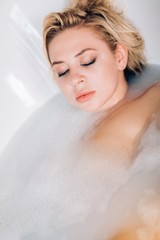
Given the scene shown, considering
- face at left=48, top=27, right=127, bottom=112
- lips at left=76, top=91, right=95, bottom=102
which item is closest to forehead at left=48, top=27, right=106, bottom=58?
face at left=48, top=27, right=127, bottom=112

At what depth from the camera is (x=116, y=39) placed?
123 cm

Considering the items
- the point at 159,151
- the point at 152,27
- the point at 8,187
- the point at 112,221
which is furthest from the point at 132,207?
the point at 152,27

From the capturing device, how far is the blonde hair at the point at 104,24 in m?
1.23

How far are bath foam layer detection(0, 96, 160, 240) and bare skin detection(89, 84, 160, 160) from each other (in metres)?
0.02

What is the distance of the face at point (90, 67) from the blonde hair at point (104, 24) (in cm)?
2

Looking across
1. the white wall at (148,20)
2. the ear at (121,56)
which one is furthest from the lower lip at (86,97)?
the white wall at (148,20)

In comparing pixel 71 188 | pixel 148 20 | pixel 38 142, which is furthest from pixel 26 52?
pixel 71 188

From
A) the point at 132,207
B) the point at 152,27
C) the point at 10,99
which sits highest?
the point at 10,99

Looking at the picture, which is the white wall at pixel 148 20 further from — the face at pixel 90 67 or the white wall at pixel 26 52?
the face at pixel 90 67

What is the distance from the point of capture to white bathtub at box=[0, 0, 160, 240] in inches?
45.4

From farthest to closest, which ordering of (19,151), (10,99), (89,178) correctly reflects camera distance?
(10,99), (19,151), (89,178)

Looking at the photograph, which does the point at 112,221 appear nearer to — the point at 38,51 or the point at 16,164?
the point at 16,164

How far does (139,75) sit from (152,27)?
157 millimetres

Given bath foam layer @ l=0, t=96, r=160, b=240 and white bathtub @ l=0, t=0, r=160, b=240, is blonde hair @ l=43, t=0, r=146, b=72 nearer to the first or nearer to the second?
white bathtub @ l=0, t=0, r=160, b=240
